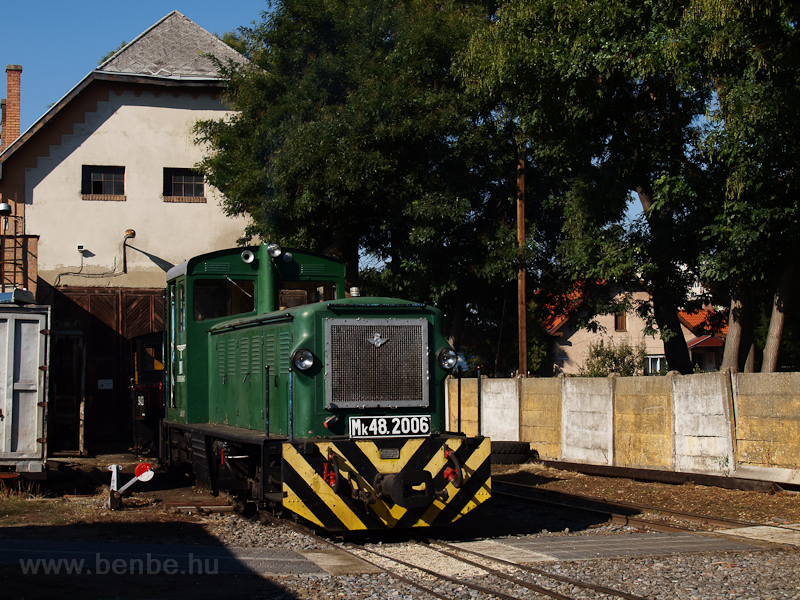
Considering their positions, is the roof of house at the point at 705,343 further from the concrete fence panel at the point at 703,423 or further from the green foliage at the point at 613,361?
the concrete fence panel at the point at 703,423

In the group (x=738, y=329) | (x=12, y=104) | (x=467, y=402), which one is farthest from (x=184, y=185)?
(x=738, y=329)

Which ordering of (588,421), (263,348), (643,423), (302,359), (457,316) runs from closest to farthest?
(302,359) < (263,348) < (643,423) < (588,421) < (457,316)

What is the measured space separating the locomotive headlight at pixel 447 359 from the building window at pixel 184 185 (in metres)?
16.4

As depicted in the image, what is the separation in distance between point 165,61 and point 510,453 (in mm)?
15194

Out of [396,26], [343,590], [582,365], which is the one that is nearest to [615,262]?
[396,26]

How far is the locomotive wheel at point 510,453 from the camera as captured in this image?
1673 centimetres

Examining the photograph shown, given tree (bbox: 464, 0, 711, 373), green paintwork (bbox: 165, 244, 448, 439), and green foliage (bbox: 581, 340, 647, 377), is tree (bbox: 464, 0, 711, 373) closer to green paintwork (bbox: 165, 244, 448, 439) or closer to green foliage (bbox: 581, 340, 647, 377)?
green paintwork (bbox: 165, 244, 448, 439)

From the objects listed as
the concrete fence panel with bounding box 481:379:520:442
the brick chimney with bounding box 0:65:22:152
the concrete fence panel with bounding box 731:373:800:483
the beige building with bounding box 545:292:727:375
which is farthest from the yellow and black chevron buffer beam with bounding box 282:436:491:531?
Answer: the beige building with bounding box 545:292:727:375

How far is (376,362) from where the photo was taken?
811 cm

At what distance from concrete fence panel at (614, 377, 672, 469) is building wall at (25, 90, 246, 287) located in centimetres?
1260

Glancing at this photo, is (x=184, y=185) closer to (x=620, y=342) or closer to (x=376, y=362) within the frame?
(x=376, y=362)

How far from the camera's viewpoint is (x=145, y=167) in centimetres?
2283

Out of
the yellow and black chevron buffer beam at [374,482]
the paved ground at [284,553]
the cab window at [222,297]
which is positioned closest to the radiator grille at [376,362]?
the yellow and black chevron buffer beam at [374,482]

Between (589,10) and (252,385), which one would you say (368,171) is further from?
(252,385)
